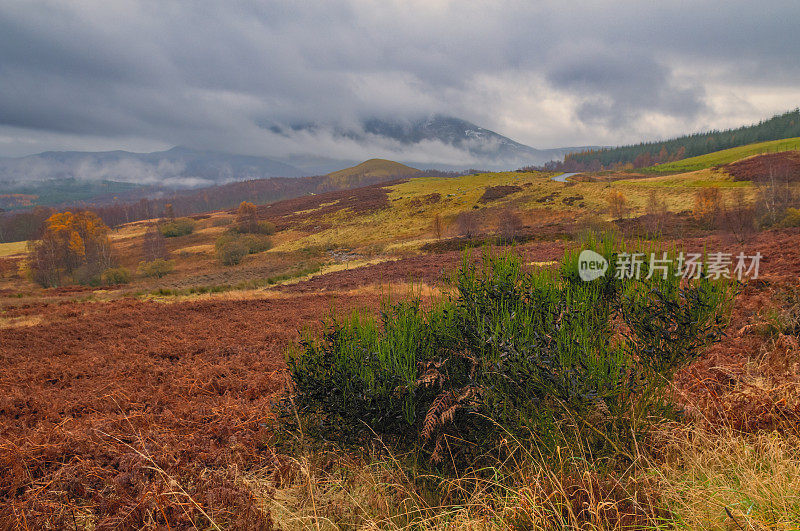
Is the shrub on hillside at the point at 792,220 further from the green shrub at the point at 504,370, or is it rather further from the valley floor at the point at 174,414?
the green shrub at the point at 504,370

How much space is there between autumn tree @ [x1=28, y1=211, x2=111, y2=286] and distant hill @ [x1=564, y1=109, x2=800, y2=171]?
181 metres

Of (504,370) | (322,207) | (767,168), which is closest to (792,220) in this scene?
(504,370)

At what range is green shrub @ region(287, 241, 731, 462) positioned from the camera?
2672 mm

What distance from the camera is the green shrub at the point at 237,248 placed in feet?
208

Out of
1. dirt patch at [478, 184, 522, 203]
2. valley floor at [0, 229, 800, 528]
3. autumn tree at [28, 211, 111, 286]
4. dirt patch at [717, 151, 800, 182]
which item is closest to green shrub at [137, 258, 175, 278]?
autumn tree at [28, 211, 111, 286]

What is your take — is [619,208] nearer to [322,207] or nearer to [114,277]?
[114,277]

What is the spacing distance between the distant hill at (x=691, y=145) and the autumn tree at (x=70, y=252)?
18070cm

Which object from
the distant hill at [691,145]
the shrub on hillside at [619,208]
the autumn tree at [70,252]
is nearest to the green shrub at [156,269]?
the autumn tree at [70,252]

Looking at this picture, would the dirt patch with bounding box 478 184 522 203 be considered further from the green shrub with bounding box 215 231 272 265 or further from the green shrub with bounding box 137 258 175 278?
the green shrub with bounding box 137 258 175 278

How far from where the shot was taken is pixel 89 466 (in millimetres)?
3082

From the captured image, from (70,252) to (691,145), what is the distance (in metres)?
211

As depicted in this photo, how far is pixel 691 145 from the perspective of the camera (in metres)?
160

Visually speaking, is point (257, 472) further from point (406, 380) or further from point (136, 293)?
point (136, 293)

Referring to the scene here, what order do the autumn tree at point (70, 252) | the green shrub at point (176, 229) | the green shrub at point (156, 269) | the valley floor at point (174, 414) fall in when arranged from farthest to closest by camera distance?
the green shrub at point (176, 229) → the green shrub at point (156, 269) → the autumn tree at point (70, 252) → the valley floor at point (174, 414)
